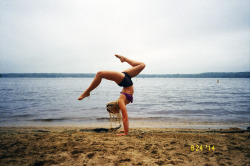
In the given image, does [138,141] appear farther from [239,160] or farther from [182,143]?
[239,160]

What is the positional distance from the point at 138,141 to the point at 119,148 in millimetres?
776

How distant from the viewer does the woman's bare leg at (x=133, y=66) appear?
4364mm

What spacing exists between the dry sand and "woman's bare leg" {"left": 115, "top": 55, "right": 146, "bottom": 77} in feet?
6.52

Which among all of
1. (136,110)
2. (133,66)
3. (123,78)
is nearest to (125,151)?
(123,78)

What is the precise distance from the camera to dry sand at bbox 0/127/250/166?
122 inches

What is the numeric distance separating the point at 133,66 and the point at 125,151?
2.36 m

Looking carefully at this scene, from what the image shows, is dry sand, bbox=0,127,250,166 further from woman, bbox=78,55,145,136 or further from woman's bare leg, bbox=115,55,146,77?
woman's bare leg, bbox=115,55,146,77

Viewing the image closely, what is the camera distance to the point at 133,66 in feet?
14.8

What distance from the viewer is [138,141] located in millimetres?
4340

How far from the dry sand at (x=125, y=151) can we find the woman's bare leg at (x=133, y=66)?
6.52 ft

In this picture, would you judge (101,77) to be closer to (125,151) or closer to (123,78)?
(123,78)

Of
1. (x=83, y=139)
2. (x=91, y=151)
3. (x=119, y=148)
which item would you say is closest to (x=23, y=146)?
(x=83, y=139)
